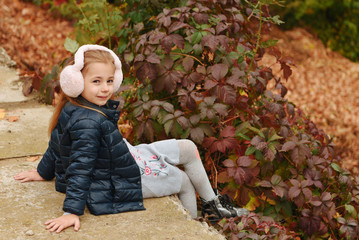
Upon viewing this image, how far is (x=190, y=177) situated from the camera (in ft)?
9.03

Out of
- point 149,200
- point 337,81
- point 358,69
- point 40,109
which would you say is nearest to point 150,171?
point 149,200

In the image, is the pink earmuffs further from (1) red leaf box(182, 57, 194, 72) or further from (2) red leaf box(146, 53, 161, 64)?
(1) red leaf box(182, 57, 194, 72)

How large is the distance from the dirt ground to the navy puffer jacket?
2.95 m

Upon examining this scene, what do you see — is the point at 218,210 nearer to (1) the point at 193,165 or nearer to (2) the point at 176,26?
(1) the point at 193,165

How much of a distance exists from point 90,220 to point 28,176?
2.17ft

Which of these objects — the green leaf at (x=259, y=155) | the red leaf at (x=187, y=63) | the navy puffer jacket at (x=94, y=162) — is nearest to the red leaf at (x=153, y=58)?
the red leaf at (x=187, y=63)

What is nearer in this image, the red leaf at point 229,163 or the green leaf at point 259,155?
the red leaf at point 229,163

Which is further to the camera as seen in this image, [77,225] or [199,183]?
[199,183]

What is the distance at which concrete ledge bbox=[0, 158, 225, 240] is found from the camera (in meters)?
2.16

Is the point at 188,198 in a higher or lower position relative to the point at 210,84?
lower

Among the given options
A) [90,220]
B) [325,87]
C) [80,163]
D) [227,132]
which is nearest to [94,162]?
[80,163]

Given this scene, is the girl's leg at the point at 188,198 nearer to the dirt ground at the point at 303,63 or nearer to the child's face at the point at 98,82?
the child's face at the point at 98,82

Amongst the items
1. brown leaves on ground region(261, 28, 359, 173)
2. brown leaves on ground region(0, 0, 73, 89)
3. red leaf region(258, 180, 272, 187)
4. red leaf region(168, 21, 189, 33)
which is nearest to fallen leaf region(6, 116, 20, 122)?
brown leaves on ground region(0, 0, 73, 89)

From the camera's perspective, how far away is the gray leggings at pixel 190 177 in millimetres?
2720
